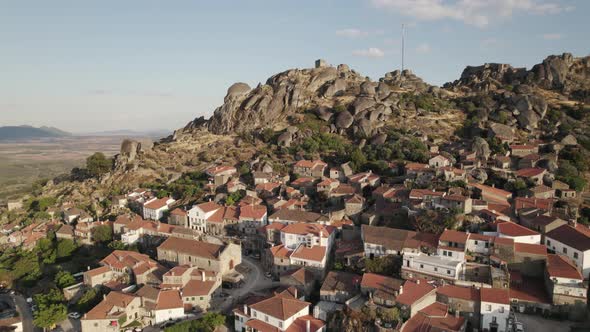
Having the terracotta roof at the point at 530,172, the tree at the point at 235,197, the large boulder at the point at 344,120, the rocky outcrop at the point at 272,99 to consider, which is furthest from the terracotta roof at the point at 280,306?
the rocky outcrop at the point at 272,99

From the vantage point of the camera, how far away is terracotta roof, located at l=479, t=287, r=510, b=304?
31.3 m

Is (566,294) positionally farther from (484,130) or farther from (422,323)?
(484,130)

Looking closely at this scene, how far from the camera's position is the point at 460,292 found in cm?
3297

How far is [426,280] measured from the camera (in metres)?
35.2

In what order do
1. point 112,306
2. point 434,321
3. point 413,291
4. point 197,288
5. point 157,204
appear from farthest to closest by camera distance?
1. point 157,204
2. point 197,288
3. point 112,306
4. point 413,291
5. point 434,321

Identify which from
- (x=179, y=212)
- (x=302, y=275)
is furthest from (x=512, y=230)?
(x=179, y=212)

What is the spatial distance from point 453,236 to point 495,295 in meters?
6.34

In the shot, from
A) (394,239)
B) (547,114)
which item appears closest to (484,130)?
(547,114)

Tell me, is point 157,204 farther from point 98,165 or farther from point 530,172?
point 530,172

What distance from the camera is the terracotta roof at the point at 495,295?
31.3m

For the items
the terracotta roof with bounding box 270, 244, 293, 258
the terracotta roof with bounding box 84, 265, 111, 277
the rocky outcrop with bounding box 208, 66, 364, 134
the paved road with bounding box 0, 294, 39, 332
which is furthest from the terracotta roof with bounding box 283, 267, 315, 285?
the rocky outcrop with bounding box 208, 66, 364, 134

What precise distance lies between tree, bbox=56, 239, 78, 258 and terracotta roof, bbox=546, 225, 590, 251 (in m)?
54.1

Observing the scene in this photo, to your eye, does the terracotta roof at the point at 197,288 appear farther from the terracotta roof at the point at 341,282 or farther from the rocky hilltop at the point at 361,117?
the rocky hilltop at the point at 361,117

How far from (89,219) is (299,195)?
1177 inches
